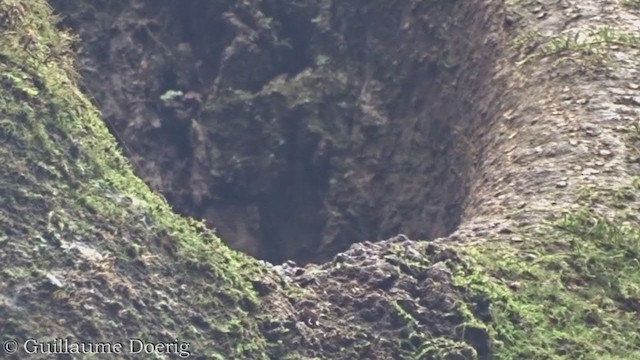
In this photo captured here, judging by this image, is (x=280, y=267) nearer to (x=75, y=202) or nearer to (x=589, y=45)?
(x=75, y=202)

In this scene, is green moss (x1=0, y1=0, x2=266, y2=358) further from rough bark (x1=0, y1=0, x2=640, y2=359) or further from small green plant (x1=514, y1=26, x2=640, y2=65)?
small green plant (x1=514, y1=26, x2=640, y2=65)

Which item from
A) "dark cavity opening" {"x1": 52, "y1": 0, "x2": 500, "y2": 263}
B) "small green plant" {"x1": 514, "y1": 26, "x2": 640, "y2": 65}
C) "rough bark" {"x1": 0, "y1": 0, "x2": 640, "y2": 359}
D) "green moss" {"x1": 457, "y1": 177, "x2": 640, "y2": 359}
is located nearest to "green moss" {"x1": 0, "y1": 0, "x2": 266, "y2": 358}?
"rough bark" {"x1": 0, "y1": 0, "x2": 640, "y2": 359}

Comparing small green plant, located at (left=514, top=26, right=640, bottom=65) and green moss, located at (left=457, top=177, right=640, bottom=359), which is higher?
small green plant, located at (left=514, top=26, right=640, bottom=65)

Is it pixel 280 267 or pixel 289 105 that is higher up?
pixel 289 105

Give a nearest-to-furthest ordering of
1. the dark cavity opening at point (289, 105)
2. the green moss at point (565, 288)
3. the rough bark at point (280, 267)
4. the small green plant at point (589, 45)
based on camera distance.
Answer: the rough bark at point (280, 267), the green moss at point (565, 288), the small green plant at point (589, 45), the dark cavity opening at point (289, 105)

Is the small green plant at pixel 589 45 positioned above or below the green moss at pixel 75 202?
above

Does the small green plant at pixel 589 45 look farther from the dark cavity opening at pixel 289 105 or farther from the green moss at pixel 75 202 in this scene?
the green moss at pixel 75 202

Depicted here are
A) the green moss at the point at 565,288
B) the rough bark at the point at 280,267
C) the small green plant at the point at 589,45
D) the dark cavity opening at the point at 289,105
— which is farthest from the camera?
the dark cavity opening at the point at 289,105

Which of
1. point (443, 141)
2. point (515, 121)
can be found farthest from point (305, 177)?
point (515, 121)

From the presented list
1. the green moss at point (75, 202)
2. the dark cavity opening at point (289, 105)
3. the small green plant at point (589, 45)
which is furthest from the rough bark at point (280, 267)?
the dark cavity opening at point (289, 105)

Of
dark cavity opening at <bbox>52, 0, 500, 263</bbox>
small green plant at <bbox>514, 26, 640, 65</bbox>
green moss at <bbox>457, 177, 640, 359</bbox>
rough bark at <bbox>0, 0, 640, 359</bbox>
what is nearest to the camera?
rough bark at <bbox>0, 0, 640, 359</bbox>

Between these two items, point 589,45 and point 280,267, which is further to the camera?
point 589,45

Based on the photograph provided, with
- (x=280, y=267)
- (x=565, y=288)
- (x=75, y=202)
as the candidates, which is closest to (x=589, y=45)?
(x=565, y=288)
